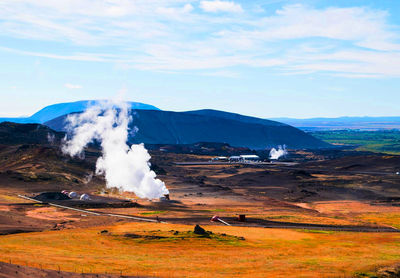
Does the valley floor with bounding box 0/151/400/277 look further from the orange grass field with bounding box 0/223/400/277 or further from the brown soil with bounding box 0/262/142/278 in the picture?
the brown soil with bounding box 0/262/142/278

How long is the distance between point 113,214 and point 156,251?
3742 cm

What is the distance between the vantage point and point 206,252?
60.2m

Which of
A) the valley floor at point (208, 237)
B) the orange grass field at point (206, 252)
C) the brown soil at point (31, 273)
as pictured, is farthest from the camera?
the valley floor at point (208, 237)

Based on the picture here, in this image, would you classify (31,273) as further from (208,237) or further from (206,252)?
(208,237)

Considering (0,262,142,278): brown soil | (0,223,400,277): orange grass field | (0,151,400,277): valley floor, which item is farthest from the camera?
(0,151,400,277): valley floor

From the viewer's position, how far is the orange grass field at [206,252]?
4944 centimetres

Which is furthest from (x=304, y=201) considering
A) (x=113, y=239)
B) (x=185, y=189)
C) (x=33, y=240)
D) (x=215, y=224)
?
(x=33, y=240)

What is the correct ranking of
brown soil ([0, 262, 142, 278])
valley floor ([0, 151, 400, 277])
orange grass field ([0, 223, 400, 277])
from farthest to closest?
valley floor ([0, 151, 400, 277]), orange grass field ([0, 223, 400, 277]), brown soil ([0, 262, 142, 278])

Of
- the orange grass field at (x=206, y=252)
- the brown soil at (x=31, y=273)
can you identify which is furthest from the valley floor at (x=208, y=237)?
the brown soil at (x=31, y=273)

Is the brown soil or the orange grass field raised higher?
the brown soil

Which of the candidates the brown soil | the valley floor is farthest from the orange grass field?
the brown soil

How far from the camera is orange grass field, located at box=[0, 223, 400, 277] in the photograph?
4944 centimetres

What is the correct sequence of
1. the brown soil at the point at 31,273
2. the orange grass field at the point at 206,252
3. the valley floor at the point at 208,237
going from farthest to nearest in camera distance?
the valley floor at the point at 208,237, the orange grass field at the point at 206,252, the brown soil at the point at 31,273

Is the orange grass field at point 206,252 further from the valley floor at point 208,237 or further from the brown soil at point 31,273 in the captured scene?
the brown soil at point 31,273
